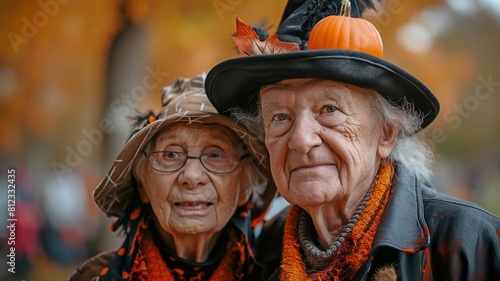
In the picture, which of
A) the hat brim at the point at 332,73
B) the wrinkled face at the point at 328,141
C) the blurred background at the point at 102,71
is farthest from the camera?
the blurred background at the point at 102,71

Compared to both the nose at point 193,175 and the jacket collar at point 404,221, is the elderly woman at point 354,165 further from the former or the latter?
the nose at point 193,175

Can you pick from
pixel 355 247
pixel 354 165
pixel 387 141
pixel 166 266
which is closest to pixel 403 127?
pixel 387 141

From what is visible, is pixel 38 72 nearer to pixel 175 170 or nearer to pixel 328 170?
pixel 175 170

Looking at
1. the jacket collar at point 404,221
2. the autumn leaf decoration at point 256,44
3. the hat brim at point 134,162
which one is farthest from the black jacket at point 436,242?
the hat brim at point 134,162

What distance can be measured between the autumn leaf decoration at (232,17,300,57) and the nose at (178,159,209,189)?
700 mm

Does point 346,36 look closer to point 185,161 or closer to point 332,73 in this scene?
point 332,73

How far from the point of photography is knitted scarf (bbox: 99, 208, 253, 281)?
3.22m

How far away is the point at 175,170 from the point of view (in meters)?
3.18

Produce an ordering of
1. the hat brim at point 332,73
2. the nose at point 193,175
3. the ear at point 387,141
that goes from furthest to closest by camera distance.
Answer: the nose at point 193,175 → the ear at point 387,141 → the hat brim at point 332,73

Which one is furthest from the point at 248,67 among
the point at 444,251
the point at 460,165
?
the point at 460,165

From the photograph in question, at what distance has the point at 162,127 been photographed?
3215mm

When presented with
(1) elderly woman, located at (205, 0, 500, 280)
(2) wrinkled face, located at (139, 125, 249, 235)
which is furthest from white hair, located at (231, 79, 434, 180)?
(2) wrinkled face, located at (139, 125, 249, 235)

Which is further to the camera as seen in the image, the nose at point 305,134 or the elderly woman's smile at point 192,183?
the elderly woman's smile at point 192,183

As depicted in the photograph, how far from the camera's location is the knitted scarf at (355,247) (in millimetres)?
2463
